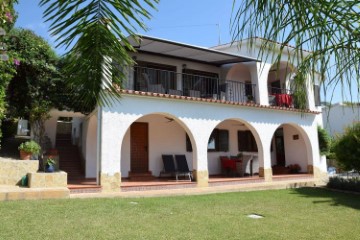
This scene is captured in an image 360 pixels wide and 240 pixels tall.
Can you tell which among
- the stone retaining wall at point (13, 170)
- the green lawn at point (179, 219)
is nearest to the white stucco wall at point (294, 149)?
the green lawn at point (179, 219)

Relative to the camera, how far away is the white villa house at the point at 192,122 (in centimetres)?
1228

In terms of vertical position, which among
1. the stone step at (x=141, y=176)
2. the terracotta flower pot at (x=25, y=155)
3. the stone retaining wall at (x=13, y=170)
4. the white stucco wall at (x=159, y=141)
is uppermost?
the white stucco wall at (x=159, y=141)

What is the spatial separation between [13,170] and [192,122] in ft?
22.3

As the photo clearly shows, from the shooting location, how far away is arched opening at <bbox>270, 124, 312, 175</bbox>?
18766 millimetres

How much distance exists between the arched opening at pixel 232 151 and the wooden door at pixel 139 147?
3.30 metres

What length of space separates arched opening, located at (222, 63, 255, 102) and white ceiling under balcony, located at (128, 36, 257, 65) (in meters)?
1.13

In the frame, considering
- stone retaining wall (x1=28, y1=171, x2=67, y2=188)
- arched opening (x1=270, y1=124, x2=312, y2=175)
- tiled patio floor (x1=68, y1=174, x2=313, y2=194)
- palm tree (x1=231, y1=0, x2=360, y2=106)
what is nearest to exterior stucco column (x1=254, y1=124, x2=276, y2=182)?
tiled patio floor (x1=68, y1=174, x2=313, y2=194)

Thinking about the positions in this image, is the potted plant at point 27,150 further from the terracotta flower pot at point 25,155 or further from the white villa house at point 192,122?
the white villa house at point 192,122

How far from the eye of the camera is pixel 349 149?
48.5 feet

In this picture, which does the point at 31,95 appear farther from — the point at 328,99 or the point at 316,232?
the point at 328,99

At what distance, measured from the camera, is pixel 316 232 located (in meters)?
7.21

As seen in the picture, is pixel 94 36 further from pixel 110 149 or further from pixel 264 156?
pixel 264 156

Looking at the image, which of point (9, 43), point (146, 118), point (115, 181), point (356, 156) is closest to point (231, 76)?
point (146, 118)

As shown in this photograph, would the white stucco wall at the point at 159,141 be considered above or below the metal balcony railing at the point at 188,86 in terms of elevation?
below
